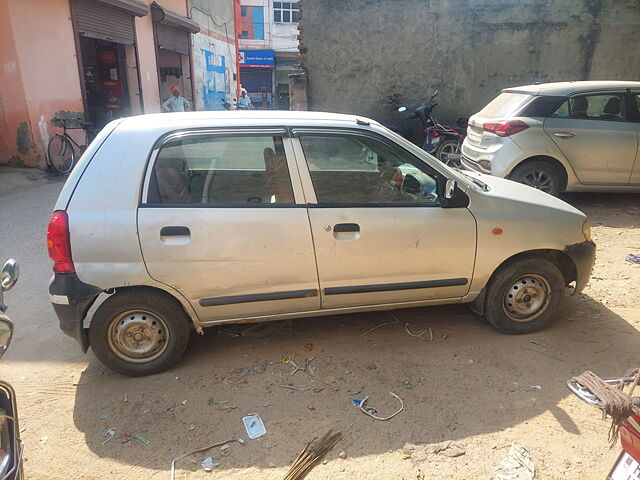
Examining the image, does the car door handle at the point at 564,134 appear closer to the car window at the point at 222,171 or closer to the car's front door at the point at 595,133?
the car's front door at the point at 595,133

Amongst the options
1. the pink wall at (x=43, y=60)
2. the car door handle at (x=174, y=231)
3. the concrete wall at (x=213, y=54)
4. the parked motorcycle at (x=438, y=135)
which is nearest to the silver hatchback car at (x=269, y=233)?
the car door handle at (x=174, y=231)

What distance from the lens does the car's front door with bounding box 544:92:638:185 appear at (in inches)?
256

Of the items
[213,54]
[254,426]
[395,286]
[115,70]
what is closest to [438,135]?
[395,286]

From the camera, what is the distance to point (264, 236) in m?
3.07

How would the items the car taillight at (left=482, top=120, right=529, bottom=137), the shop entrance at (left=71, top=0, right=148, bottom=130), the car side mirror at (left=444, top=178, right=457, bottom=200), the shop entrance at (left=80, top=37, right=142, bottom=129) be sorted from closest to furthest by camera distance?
the car side mirror at (left=444, top=178, right=457, bottom=200) < the car taillight at (left=482, top=120, right=529, bottom=137) < the shop entrance at (left=71, top=0, right=148, bottom=130) < the shop entrance at (left=80, top=37, right=142, bottom=129)

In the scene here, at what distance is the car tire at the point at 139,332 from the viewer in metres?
3.03

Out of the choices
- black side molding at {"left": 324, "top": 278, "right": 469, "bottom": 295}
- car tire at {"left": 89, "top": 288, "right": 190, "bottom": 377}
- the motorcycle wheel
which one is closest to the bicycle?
the motorcycle wheel

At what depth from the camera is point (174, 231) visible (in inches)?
117

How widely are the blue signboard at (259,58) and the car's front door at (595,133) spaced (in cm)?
3543

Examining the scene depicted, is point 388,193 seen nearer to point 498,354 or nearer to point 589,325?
point 498,354

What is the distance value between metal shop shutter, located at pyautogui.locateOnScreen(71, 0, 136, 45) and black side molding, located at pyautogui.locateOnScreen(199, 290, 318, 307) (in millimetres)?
11015

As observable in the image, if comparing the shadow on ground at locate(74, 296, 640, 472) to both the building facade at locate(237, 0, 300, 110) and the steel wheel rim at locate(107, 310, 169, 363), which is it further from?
the building facade at locate(237, 0, 300, 110)

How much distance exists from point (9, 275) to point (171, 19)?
16.5m

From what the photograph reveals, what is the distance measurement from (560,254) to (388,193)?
1496 mm
